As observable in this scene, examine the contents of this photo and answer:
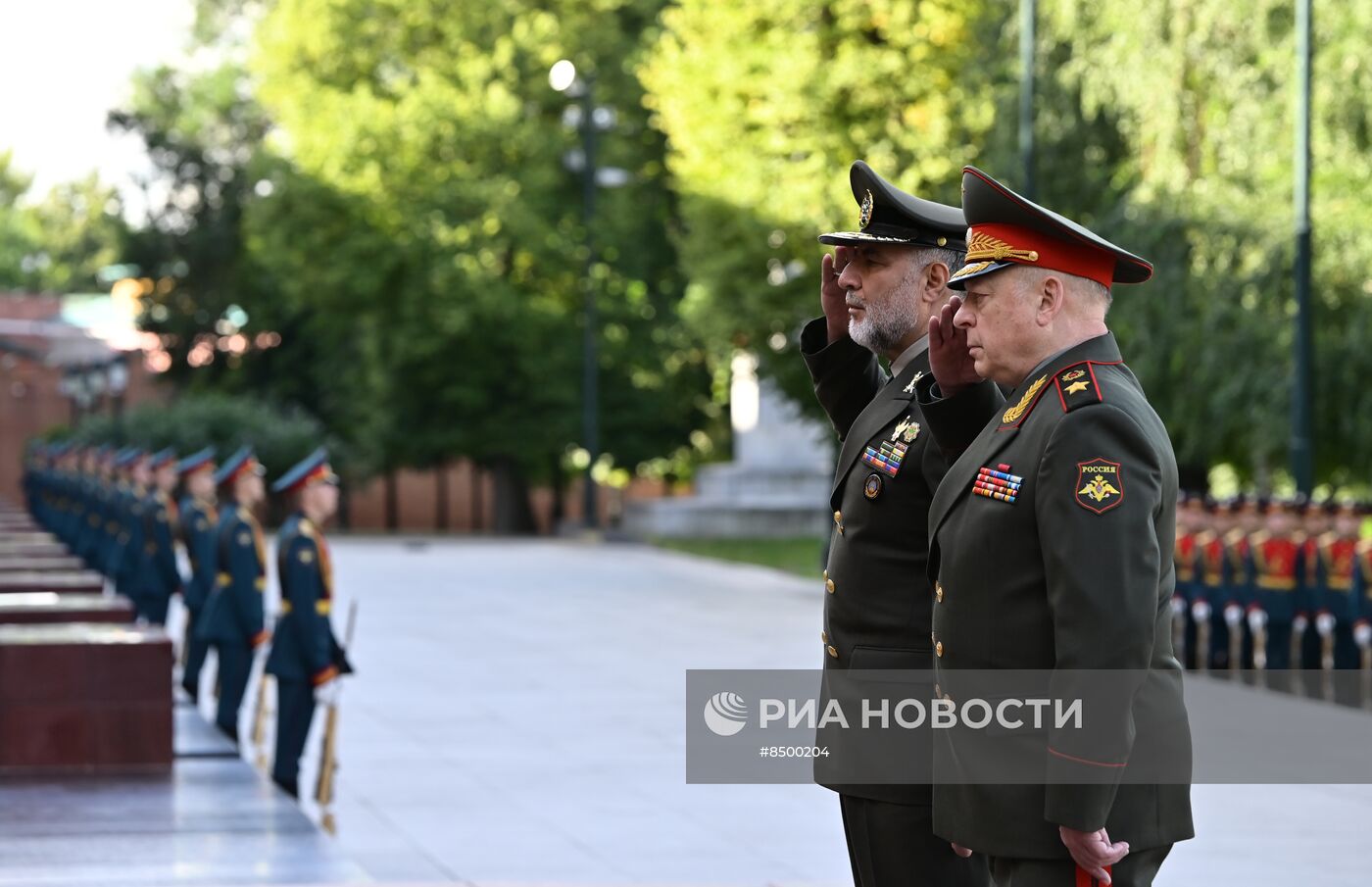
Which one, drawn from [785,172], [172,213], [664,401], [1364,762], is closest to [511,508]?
[664,401]

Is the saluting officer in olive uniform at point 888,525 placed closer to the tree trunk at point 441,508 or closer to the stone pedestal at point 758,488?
the stone pedestal at point 758,488

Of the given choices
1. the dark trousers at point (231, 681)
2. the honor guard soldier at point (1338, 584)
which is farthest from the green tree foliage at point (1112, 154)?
the dark trousers at point (231, 681)

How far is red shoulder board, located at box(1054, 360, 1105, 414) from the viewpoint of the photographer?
3.54 metres

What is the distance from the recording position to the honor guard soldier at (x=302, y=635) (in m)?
9.84

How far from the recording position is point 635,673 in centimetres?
1589

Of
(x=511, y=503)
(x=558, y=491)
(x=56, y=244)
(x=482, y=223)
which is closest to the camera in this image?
(x=482, y=223)

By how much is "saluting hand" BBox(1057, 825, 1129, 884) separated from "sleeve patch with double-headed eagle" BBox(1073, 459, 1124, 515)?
54cm

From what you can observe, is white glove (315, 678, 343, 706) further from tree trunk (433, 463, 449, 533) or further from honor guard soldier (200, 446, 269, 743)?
tree trunk (433, 463, 449, 533)

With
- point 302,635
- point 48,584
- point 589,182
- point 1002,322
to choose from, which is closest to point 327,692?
point 302,635

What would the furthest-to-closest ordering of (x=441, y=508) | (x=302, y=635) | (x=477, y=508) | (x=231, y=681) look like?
(x=477, y=508), (x=441, y=508), (x=231, y=681), (x=302, y=635)

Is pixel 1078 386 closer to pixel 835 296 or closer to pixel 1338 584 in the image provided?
pixel 835 296

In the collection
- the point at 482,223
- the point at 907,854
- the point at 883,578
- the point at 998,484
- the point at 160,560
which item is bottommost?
the point at 160,560

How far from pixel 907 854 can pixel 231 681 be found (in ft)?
28.8

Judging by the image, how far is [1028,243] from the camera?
3.67 meters
